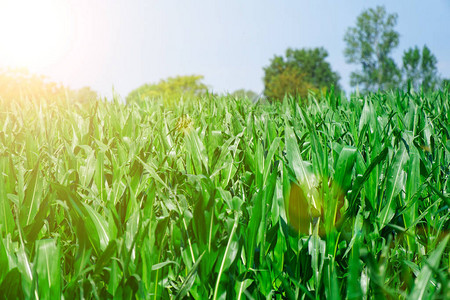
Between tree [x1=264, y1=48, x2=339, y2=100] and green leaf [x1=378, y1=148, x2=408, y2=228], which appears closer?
green leaf [x1=378, y1=148, x2=408, y2=228]

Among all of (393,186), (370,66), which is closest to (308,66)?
(370,66)

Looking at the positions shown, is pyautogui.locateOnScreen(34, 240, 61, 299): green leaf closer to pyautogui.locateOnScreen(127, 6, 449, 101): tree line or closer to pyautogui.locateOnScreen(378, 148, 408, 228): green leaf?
pyautogui.locateOnScreen(378, 148, 408, 228): green leaf

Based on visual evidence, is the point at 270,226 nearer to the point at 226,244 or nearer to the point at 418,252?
the point at 226,244

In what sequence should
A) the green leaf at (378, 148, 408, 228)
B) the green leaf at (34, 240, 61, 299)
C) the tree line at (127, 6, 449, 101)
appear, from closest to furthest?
1. the green leaf at (34, 240, 61, 299)
2. the green leaf at (378, 148, 408, 228)
3. the tree line at (127, 6, 449, 101)

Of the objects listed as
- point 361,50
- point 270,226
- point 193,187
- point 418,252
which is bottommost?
point 418,252

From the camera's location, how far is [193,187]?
128cm

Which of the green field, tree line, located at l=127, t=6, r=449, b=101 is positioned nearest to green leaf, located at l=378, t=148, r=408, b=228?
the green field

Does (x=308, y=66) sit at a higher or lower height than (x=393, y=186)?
higher

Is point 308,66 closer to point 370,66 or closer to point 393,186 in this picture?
point 370,66

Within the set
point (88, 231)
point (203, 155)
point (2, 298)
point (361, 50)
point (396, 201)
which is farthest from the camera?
point (361, 50)

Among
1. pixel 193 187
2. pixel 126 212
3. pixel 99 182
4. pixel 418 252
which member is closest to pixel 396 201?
pixel 418 252

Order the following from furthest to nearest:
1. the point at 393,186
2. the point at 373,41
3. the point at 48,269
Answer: the point at 373,41 < the point at 393,186 < the point at 48,269

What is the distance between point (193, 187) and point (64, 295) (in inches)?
19.5

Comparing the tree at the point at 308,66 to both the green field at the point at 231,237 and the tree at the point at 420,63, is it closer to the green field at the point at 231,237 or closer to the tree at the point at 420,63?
the tree at the point at 420,63
